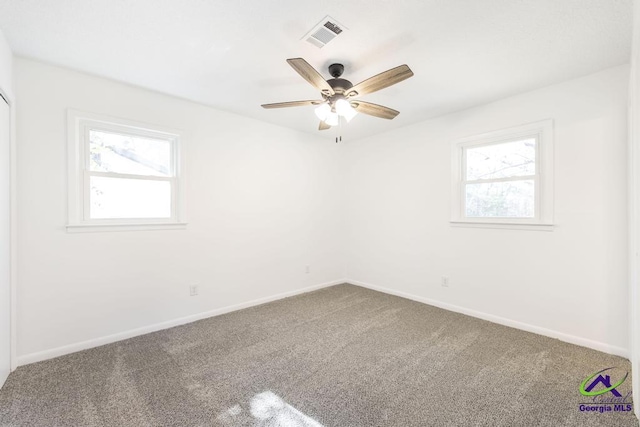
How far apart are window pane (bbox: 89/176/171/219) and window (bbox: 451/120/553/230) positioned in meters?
3.40

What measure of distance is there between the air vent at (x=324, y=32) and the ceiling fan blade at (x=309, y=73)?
25cm

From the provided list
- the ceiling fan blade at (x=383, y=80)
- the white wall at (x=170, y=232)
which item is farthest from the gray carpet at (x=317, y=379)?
the ceiling fan blade at (x=383, y=80)

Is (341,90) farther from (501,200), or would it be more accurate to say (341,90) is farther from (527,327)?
(527,327)

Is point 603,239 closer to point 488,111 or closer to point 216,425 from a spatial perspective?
point 488,111

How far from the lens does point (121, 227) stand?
2707mm

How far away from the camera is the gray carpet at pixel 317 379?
5.50ft

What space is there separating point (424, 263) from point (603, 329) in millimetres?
1741

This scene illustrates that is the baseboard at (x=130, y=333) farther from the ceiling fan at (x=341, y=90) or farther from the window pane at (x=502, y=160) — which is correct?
the window pane at (x=502, y=160)

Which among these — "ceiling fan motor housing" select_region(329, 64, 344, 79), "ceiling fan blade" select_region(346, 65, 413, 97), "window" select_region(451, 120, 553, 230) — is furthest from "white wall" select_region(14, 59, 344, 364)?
"window" select_region(451, 120, 553, 230)

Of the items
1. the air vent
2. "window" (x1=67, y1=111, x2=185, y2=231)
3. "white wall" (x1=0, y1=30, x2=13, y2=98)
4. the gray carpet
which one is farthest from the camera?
"window" (x1=67, y1=111, x2=185, y2=231)

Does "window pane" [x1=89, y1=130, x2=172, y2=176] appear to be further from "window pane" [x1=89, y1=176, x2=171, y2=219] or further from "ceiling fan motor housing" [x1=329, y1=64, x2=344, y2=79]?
"ceiling fan motor housing" [x1=329, y1=64, x2=344, y2=79]

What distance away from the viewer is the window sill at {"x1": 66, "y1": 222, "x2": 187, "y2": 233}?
2479mm

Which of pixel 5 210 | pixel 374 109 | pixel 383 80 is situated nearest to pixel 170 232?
pixel 5 210

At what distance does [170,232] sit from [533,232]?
12.5 feet
